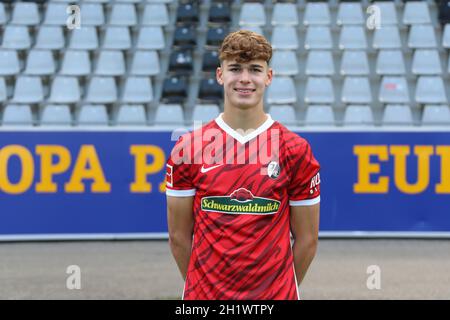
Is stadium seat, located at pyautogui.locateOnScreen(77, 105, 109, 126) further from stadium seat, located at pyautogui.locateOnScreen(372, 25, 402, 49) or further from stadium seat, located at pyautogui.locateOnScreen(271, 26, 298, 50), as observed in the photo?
stadium seat, located at pyautogui.locateOnScreen(372, 25, 402, 49)

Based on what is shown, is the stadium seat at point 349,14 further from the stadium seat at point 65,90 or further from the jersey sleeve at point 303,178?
the jersey sleeve at point 303,178

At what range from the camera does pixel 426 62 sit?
38.7ft

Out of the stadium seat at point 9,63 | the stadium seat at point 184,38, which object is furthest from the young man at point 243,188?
the stadium seat at point 184,38

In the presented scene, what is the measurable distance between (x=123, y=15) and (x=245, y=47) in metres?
11.1

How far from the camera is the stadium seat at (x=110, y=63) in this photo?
11.7m

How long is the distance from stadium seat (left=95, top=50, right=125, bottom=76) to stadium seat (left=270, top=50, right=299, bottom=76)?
256 cm

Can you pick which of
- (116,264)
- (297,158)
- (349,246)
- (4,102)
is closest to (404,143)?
(349,246)

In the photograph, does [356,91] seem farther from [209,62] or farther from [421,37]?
[209,62]

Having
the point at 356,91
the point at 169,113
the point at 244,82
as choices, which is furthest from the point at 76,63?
the point at 244,82

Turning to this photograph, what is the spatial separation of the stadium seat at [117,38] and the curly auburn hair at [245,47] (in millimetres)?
10169

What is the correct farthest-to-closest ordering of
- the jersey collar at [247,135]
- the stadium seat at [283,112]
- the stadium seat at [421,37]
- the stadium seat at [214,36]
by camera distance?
1. the stadium seat at [214,36]
2. the stadium seat at [421,37]
3. the stadium seat at [283,112]
4. the jersey collar at [247,135]

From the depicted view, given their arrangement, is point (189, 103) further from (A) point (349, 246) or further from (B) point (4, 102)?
(A) point (349, 246)

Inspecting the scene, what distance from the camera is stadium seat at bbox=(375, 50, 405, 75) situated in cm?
1161

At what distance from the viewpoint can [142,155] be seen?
29.5 ft
